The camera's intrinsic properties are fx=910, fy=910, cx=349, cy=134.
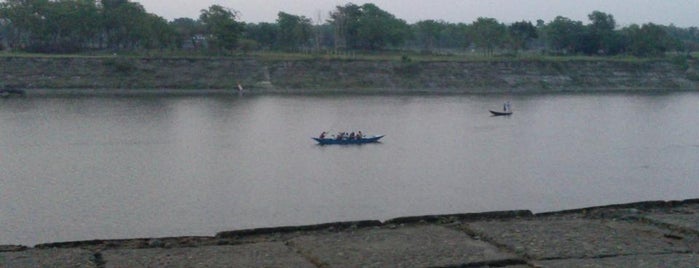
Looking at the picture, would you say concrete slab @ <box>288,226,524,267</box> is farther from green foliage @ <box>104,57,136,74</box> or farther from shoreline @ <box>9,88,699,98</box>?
green foliage @ <box>104,57,136,74</box>

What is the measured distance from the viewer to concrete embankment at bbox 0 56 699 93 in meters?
61.8

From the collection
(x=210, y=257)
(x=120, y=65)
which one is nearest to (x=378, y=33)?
(x=120, y=65)

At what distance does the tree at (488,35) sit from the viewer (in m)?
89.3

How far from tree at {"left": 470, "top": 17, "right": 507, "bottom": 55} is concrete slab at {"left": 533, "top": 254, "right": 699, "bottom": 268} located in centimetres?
8314

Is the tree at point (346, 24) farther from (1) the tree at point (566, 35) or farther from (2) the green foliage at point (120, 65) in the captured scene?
(2) the green foliage at point (120, 65)

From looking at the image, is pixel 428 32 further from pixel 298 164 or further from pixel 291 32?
pixel 298 164

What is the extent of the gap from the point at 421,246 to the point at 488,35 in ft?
273

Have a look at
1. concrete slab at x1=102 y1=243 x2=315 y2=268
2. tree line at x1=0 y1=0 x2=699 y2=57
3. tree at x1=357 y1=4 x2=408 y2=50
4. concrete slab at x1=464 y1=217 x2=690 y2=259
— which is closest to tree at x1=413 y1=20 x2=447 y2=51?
tree line at x1=0 y1=0 x2=699 y2=57

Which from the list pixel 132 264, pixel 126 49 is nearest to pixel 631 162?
pixel 132 264

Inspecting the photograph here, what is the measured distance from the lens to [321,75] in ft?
221

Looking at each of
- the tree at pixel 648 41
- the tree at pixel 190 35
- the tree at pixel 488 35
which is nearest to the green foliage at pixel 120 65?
the tree at pixel 190 35

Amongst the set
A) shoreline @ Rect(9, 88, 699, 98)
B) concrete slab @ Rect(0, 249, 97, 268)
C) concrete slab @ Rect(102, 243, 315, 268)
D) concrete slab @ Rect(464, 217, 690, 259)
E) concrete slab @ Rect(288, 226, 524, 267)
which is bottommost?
shoreline @ Rect(9, 88, 699, 98)

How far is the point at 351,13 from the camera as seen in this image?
94062 millimetres

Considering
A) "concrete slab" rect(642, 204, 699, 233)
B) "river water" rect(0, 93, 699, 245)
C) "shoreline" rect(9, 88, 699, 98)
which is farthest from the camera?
"shoreline" rect(9, 88, 699, 98)
